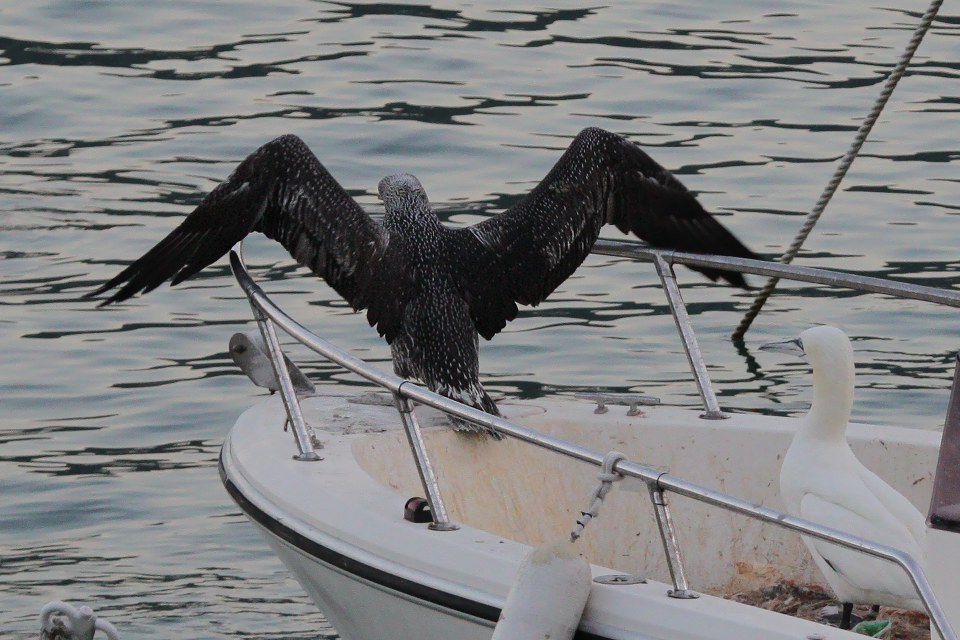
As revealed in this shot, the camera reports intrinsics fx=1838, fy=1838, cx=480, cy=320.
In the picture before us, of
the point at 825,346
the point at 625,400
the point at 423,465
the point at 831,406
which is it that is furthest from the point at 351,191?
the point at 423,465

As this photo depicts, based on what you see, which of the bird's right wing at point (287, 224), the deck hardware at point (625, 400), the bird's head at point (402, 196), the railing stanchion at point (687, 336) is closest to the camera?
the railing stanchion at point (687, 336)

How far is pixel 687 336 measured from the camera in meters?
5.34

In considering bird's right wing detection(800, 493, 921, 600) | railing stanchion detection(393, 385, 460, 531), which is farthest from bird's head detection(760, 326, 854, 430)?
railing stanchion detection(393, 385, 460, 531)

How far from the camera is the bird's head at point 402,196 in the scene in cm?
601

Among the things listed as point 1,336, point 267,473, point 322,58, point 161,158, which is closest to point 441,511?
point 267,473

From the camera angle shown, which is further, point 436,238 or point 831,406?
point 436,238

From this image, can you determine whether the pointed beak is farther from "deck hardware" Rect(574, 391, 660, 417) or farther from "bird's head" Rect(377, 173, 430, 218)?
"bird's head" Rect(377, 173, 430, 218)

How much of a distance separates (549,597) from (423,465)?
57cm

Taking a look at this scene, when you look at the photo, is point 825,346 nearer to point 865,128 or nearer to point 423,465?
point 423,465

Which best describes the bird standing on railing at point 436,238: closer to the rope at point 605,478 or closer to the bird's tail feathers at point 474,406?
the bird's tail feathers at point 474,406

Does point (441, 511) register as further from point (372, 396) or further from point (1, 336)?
point (1, 336)

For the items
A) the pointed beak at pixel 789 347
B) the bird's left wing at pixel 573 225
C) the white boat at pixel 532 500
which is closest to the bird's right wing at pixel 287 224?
the bird's left wing at pixel 573 225

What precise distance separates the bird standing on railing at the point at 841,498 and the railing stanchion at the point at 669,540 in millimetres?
672

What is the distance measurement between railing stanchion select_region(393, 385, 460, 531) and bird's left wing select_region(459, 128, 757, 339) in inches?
64.2
